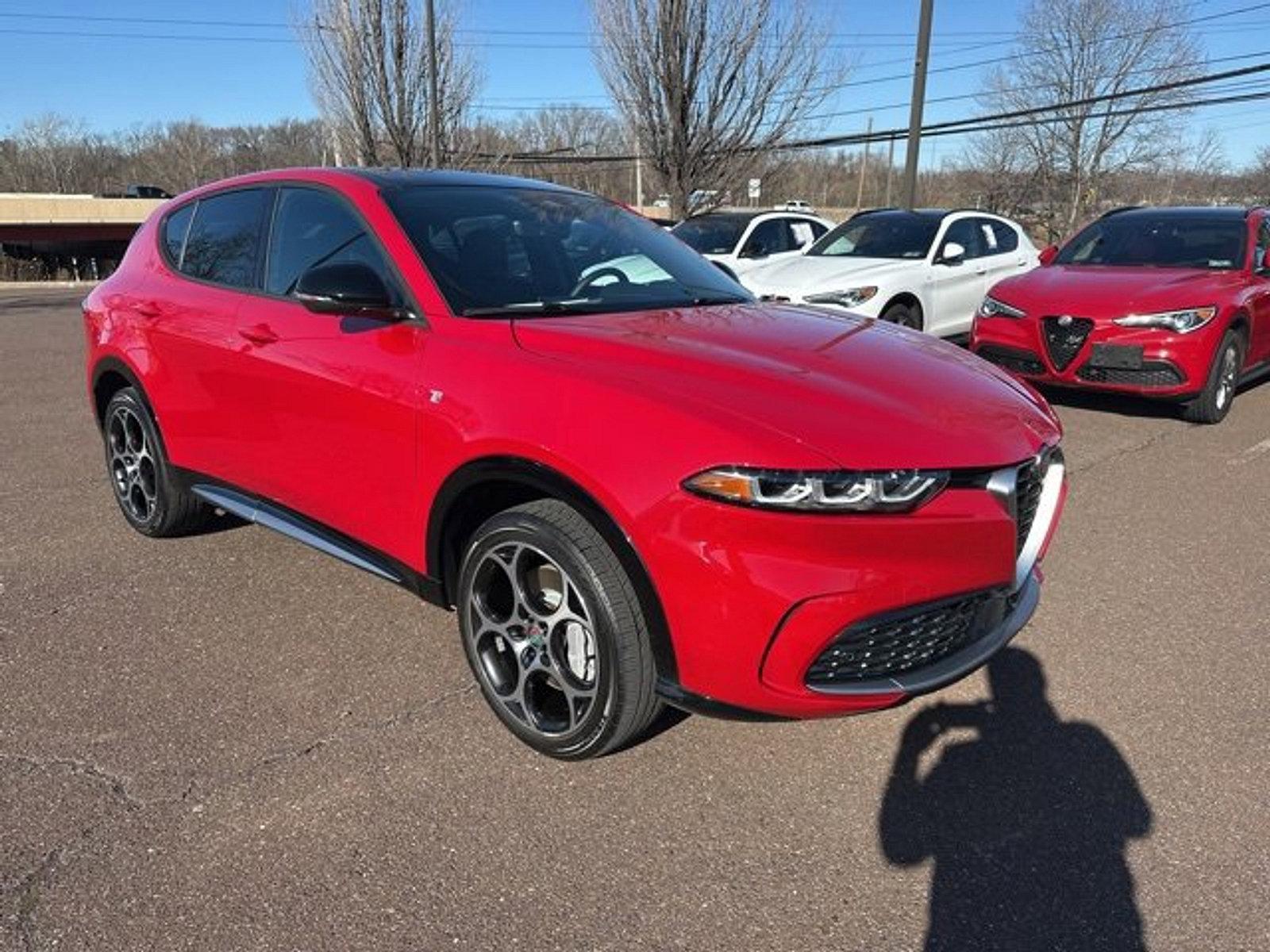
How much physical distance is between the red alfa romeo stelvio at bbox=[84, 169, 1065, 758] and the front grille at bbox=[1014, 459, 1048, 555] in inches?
0.8

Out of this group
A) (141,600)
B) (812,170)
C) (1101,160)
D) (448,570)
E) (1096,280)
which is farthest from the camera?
(812,170)

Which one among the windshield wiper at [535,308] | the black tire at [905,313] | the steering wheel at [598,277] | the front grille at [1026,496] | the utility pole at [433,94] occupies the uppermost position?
the utility pole at [433,94]

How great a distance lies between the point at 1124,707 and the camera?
3080 millimetres

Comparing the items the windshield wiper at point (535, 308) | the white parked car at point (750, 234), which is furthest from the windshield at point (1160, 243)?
the windshield wiper at point (535, 308)

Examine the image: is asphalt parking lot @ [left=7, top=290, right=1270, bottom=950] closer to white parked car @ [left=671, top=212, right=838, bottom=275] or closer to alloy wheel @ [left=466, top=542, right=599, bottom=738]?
alloy wheel @ [left=466, top=542, right=599, bottom=738]

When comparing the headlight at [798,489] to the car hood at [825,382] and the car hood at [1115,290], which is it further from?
the car hood at [1115,290]

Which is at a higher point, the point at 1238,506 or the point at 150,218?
the point at 150,218

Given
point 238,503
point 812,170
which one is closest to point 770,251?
point 238,503

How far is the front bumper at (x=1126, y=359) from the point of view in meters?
6.76

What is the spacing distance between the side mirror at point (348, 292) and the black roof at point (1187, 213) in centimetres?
781

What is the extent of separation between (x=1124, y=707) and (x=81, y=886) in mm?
3067

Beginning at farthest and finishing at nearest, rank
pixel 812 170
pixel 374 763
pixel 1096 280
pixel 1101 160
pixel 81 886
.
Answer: pixel 812 170 < pixel 1101 160 < pixel 1096 280 < pixel 374 763 < pixel 81 886

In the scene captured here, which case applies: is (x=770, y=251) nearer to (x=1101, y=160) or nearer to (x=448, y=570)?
(x=448, y=570)

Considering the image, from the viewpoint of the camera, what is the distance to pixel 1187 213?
27.3 ft
